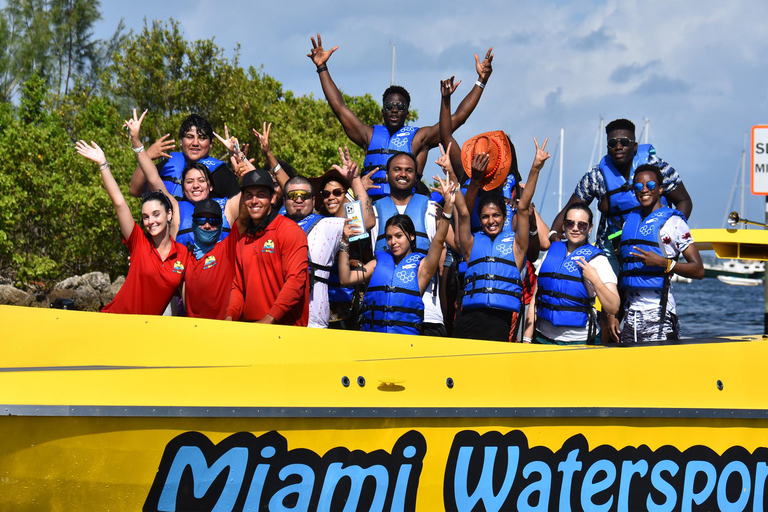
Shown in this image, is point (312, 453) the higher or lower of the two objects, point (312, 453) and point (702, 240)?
the lower

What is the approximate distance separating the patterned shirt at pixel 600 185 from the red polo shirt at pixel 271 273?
2.34 meters

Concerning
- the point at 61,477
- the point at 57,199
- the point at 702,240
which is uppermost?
the point at 57,199

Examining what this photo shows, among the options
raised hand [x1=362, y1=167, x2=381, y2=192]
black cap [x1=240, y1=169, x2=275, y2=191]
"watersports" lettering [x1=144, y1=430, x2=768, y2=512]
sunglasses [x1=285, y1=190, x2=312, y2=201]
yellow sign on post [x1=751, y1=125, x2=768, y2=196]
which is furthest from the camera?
yellow sign on post [x1=751, y1=125, x2=768, y2=196]

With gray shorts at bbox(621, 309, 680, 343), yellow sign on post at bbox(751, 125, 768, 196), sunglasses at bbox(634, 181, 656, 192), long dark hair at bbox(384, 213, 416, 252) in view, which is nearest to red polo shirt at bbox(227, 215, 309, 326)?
long dark hair at bbox(384, 213, 416, 252)

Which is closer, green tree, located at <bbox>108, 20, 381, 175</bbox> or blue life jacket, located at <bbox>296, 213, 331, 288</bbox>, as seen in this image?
blue life jacket, located at <bbox>296, 213, 331, 288</bbox>

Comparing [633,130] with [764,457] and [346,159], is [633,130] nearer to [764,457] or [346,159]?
[346,159]

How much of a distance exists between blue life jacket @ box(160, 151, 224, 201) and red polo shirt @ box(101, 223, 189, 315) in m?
1.25

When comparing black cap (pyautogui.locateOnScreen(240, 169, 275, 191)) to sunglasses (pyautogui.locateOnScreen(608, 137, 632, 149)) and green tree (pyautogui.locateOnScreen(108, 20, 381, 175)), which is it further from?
green tree (pyautogui.locateOnScreen(108, 20, 381, 175))

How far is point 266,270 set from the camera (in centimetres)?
441

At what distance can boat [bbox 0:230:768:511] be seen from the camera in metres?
3.39

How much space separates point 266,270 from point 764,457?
283cm

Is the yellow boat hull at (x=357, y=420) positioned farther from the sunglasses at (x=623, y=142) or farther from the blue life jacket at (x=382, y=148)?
the blue life jacket at (x=382, y=148)

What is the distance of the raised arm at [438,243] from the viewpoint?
483 centimetres

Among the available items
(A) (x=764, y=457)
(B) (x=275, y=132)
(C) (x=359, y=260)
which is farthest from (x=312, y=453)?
(B) (x=275, y=132)
